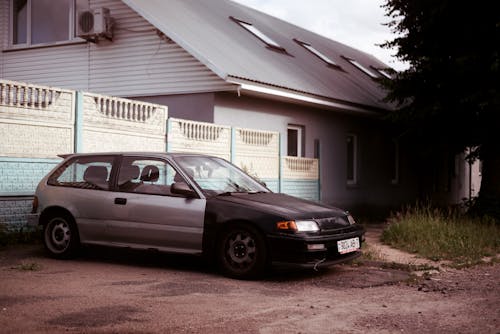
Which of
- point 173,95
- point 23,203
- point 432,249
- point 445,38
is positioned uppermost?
point 445,38

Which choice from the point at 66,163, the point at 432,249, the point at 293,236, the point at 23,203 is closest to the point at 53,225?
the point at 66,163

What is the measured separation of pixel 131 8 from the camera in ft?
52.5

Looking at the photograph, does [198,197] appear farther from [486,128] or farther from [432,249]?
[486,128]

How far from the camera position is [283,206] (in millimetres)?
7664

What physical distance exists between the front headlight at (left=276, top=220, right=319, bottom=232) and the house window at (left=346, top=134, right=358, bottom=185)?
47.3ft

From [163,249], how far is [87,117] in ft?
12.8

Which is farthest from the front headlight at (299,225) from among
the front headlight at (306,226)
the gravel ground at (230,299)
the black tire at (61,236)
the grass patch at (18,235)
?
the grass patch at (18,235)

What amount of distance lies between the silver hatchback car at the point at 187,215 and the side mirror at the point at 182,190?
0.04 ft

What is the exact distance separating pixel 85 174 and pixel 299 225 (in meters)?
3.10

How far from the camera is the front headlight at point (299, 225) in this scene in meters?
7.30

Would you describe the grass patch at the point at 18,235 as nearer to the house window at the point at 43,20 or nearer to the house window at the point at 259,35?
the house window at the point at 43,20

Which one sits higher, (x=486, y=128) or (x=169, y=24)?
(x=169, y=24)

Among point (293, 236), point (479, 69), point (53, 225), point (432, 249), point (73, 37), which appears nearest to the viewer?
point (293, 236)

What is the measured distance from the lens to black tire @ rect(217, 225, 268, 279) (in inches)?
289
